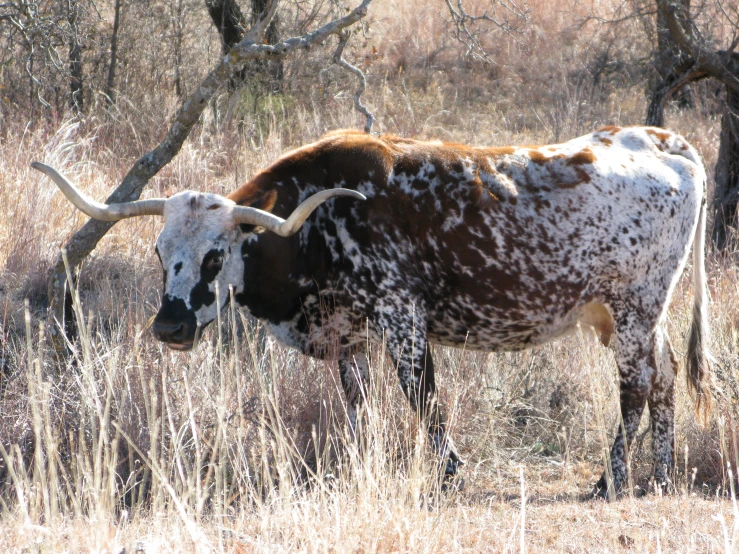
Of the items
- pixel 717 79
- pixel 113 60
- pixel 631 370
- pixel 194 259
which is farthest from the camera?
pixel 113 60

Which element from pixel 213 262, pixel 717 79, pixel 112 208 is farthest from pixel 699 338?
pixel 717 79

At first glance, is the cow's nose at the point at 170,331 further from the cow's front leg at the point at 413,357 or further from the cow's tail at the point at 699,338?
the cow's tail at the point at 699,338

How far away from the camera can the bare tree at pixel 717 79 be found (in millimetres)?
8859

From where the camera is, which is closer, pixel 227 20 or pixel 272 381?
pixel 272 381

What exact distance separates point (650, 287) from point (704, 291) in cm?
63

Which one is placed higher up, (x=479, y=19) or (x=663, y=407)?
(x=479, y=19)

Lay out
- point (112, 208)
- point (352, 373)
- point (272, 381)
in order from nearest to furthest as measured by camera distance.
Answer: point (112, 208) < point (272, 381) < point (352, 373)

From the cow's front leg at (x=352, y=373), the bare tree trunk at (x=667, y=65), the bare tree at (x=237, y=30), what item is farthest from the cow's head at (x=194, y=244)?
the bare tree at (x=237, y=30)

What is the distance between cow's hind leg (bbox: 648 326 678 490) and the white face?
2.69 metres

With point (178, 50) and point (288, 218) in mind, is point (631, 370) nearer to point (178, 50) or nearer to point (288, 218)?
point (288, 218)

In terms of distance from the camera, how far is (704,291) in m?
5.89

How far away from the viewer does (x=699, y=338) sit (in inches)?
231

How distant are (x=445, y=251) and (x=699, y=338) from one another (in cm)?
187

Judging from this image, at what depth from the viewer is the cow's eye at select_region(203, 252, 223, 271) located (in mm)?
4871
